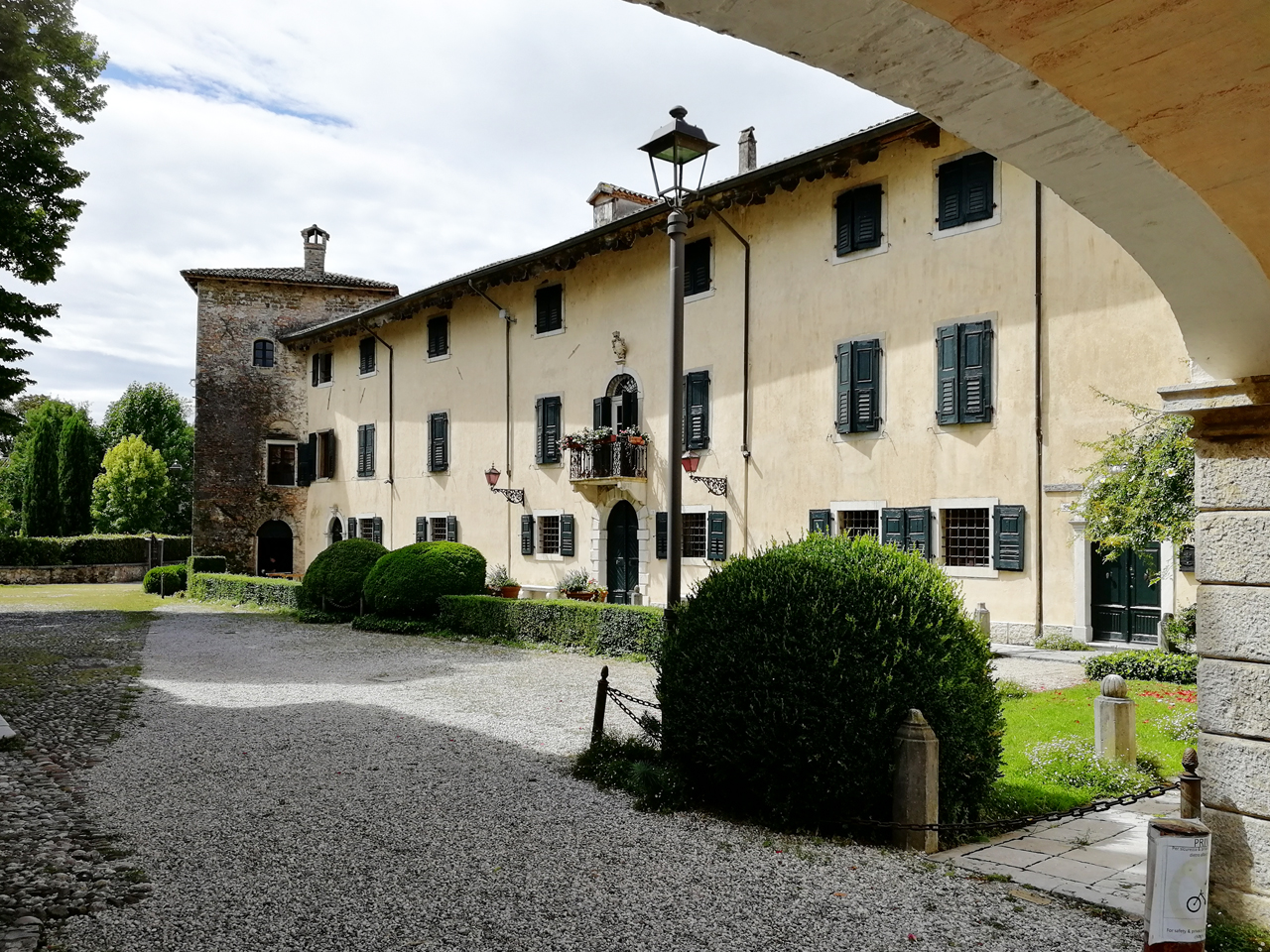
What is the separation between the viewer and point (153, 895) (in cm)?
471

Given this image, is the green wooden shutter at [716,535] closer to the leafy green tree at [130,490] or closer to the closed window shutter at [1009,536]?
the closed window shutter at [1009,536]

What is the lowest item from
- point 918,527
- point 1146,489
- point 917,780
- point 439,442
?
point 917,780

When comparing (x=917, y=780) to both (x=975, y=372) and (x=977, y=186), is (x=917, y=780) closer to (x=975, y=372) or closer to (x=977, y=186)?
(x=975, y=372)

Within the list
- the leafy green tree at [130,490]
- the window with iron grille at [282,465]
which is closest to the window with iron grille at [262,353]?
the window with iron grille at [282,465]

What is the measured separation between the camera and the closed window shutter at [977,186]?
1520 centimetres

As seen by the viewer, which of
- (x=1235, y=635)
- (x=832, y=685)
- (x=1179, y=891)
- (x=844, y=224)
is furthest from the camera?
(x=844, y=224)

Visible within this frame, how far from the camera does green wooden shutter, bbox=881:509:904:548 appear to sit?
1602 cm

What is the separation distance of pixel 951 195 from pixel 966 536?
555cm

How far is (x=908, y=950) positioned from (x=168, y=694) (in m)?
9.86

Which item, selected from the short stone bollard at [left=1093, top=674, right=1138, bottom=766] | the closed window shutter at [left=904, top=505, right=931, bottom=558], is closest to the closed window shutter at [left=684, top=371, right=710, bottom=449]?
the closed window shutter at [left=904, top=505, right=931, bottom=558]

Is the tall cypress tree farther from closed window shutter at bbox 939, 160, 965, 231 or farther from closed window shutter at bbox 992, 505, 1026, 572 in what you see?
closed window shutter at bbox 992, 505, 1026, 572

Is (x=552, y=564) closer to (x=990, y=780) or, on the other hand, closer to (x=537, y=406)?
(x=537, y=406)

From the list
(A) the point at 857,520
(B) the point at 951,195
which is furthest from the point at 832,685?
(B) the point at 951,195

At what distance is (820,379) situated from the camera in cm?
1752
